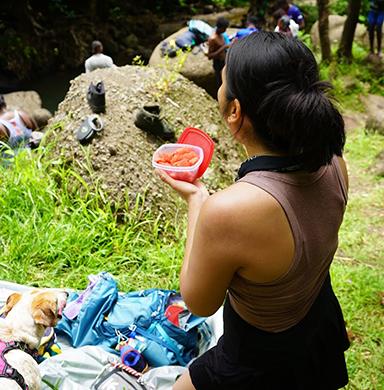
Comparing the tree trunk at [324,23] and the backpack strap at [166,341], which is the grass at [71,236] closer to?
the backpack strap at [166,341]

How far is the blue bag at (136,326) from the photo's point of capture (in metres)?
2.96

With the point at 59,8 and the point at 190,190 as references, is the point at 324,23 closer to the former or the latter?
the point at 190,190

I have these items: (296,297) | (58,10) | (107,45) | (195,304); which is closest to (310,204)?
(296,297)

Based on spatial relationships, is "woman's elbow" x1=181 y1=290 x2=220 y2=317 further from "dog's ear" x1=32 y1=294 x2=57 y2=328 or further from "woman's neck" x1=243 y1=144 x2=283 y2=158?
"dog's ear" x1=32 y1=294 x2=57 y2=328

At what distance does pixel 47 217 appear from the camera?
416 centimetres

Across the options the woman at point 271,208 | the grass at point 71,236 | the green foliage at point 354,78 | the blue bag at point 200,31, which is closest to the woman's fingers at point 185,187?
the woman at point 271,208

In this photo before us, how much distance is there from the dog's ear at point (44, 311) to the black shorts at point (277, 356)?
1013 mm

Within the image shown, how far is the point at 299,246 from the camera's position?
4.94 feet

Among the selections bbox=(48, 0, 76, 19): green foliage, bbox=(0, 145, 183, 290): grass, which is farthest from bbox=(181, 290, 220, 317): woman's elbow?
bbox=(48, 0, 76, 19): green foliage

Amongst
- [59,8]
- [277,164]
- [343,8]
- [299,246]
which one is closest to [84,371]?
[299,246]

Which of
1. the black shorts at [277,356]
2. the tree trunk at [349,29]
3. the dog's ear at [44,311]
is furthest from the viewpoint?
the tree trunk at [349,29]

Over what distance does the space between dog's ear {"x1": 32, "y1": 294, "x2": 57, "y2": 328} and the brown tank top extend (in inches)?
50.5

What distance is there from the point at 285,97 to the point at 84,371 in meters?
2.11

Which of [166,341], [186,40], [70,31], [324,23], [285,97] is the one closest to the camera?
[285,97]
